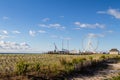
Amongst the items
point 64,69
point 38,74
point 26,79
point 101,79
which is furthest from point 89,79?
point 26,79

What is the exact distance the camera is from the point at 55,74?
16453 millimetres

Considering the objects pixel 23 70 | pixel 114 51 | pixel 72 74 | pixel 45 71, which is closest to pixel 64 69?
pixel 72 74

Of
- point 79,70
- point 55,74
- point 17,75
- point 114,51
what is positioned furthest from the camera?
point 114,51

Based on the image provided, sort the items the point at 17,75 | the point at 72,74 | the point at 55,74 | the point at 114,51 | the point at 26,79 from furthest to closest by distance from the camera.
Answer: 1. the point at 114,51
2. the point at 72,74
3. the point at 55,74
4. the point at 17,75
5. the point at 26,79

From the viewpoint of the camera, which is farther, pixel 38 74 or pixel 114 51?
pixel 114 51

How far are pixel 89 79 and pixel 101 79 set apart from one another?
88cm

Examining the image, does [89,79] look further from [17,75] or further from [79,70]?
[17,75]

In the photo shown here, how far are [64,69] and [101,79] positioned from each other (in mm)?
3061

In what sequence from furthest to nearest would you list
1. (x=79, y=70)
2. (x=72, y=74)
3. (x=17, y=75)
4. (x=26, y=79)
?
(x=79, y=70) < (x=72, y=74) < (x=17, y=75) < (x=26, y=79)

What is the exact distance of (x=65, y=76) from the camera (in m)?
17.1

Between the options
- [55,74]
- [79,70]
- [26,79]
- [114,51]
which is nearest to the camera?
[26,79]

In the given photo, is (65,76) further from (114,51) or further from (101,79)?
(114,51)

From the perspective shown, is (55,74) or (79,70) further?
(79,70)

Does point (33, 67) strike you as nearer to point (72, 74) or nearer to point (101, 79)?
point (72, 74)
